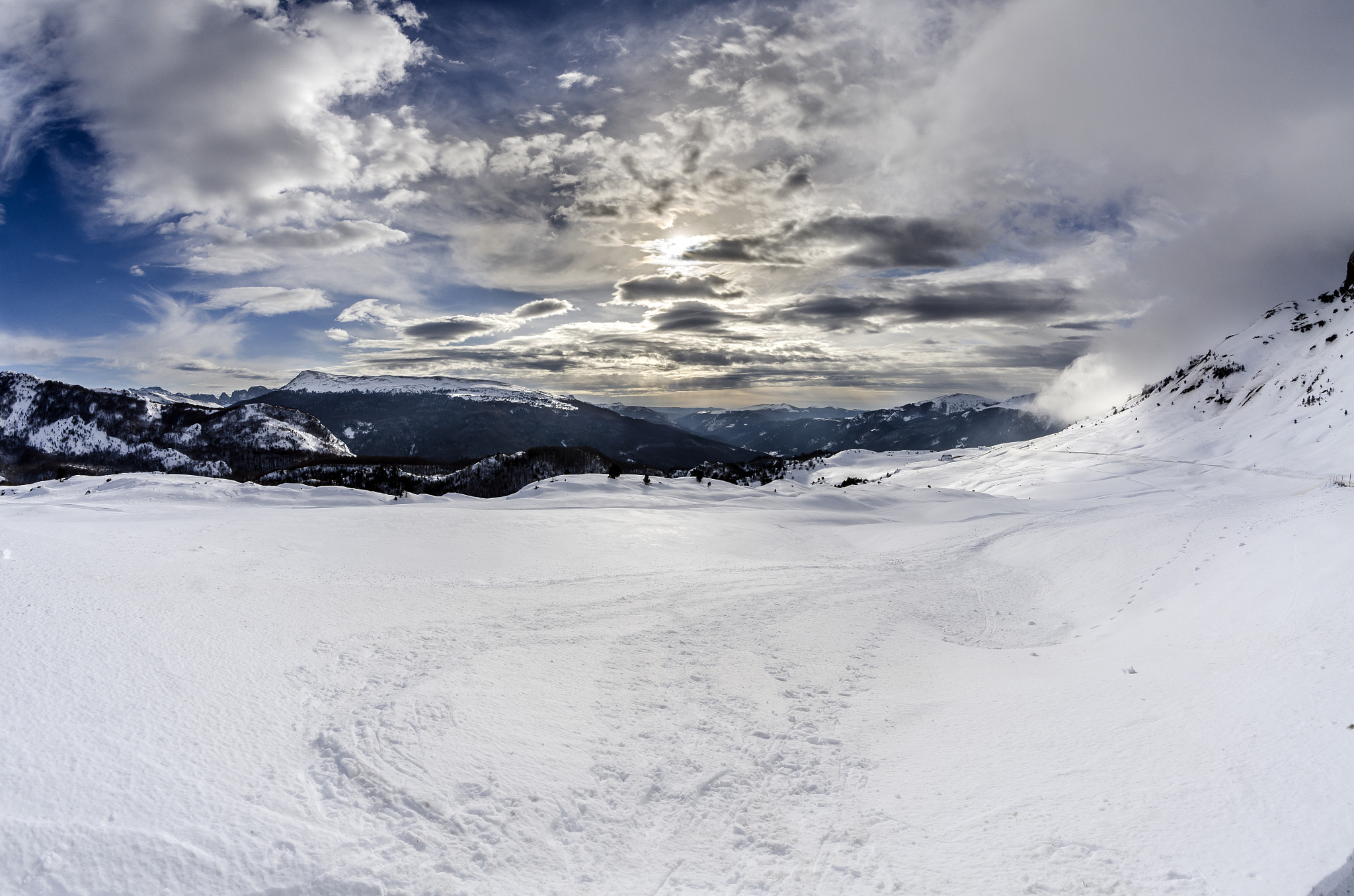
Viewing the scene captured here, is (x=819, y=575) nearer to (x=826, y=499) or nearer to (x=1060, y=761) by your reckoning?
(x=1060, y=761)

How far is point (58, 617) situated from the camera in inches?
245

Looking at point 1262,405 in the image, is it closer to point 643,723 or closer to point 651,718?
point 651,718

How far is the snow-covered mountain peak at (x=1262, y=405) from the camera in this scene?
110ft

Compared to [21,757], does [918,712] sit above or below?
below

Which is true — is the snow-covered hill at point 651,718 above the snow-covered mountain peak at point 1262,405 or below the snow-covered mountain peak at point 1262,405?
below

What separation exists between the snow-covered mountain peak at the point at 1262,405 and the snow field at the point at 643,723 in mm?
29903

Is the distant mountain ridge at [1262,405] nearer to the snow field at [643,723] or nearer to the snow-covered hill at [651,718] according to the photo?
the snow-covered hill at [651,718]

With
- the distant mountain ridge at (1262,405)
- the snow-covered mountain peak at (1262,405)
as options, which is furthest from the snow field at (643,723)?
the distant mountain ridge at (1262,405)

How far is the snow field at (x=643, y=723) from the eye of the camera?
3.76 meters

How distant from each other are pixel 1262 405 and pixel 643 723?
65368 mm

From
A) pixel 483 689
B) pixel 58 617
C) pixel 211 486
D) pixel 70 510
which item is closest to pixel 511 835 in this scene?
pixel 483 689

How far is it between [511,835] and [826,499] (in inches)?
947

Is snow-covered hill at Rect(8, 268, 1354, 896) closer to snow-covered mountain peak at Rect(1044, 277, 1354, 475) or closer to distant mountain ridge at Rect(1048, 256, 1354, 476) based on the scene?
snow-covered mountain peak at Rect(1044, 277, 1354, 475)

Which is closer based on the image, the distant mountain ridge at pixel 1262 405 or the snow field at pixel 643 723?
the snow field at pixel 643 723
